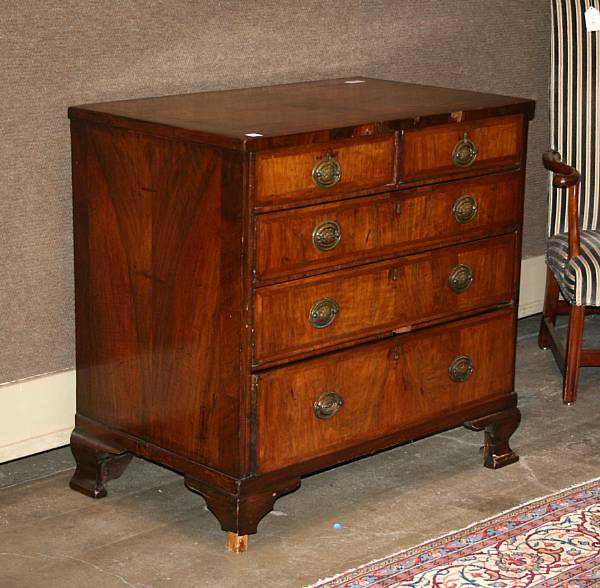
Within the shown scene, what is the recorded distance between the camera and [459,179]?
314 centimetres

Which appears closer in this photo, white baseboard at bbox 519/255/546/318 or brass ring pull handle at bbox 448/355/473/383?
brass ring pull handle at bbox 448/355/473/383

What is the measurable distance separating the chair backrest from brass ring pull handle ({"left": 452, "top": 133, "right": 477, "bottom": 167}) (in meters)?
1.21

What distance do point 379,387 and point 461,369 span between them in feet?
1.00

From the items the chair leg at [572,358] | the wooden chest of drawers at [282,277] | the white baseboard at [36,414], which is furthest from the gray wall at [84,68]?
the chair leg at [572,358]

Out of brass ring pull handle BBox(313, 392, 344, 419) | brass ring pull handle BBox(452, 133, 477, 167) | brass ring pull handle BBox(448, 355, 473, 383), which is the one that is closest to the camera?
brass ring pull handle BBox(313, 392, 344, 419)

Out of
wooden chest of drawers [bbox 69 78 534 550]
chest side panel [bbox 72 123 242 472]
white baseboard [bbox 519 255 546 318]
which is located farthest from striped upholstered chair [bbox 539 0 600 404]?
chest side panel [bbox 72 123 242 472]

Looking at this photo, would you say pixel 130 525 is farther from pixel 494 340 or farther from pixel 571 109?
pixel 571 109

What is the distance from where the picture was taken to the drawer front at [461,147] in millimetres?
3006

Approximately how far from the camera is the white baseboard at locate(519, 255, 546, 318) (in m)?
4.73

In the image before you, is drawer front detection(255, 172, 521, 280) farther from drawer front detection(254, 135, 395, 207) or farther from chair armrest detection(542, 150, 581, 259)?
chair armrest detection(542, 150, 581, 259)

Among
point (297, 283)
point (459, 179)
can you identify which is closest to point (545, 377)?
point (459, 179)

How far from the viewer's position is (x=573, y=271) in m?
3.83

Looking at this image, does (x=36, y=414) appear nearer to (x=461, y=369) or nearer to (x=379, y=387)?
(x=379, y=387)

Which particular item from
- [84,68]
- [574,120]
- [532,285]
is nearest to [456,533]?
[84,68]
